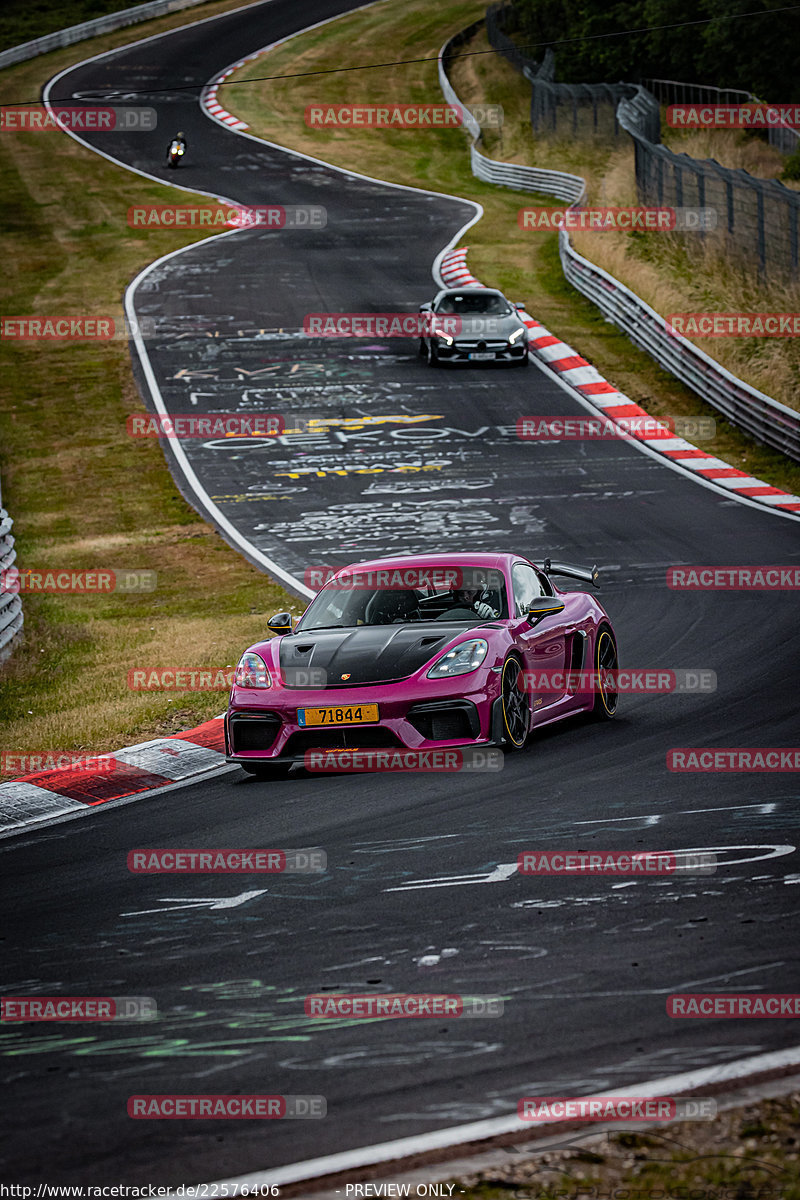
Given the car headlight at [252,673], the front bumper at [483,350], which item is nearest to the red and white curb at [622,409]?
the front bumper at [483,350]

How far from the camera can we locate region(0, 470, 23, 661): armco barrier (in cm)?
1512

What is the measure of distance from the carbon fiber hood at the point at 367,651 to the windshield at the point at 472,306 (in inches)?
827

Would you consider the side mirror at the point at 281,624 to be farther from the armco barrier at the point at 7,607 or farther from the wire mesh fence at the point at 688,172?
the wire mesh fence at the point at 688,172

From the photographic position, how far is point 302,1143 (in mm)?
4566

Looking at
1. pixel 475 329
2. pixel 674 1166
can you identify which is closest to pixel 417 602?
pixel 674 1166

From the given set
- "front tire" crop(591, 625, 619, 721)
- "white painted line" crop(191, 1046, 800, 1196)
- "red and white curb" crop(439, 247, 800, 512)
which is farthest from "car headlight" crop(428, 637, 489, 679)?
"red and white curb" crop(439, 247, 800, 512)

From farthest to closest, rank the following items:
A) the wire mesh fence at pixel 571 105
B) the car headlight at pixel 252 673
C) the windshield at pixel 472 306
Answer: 1. the wire mesh fence at pixel 571 105
2. the windshield at pixel 472 306
3. the car headlight at pixel 252 673

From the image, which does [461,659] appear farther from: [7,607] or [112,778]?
[7,607]

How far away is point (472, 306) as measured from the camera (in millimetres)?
30859

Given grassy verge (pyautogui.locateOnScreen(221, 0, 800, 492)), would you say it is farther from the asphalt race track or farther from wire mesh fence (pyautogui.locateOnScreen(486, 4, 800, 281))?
the asphalt race track

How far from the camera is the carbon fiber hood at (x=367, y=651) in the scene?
9.78 meters

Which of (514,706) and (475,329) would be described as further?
(475,329)

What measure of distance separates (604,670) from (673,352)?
704 inches

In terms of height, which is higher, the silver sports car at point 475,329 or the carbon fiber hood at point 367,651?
the carbon fiber hood at point 367,651
